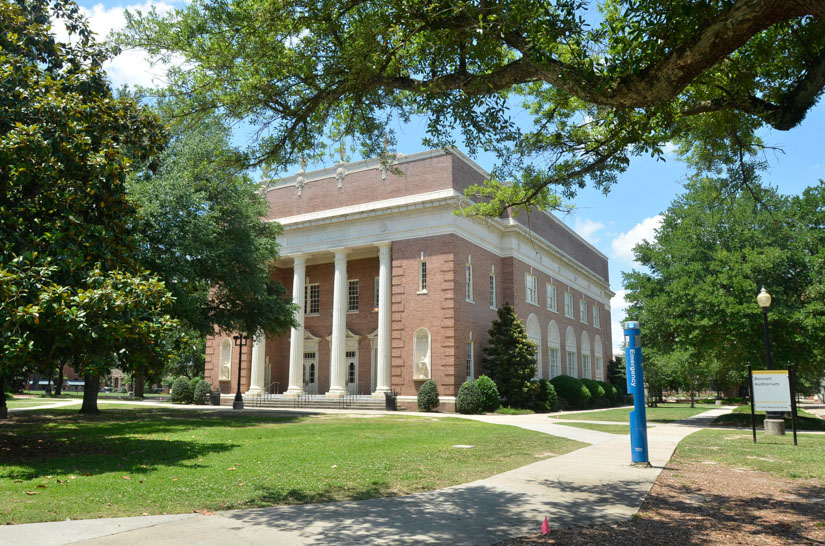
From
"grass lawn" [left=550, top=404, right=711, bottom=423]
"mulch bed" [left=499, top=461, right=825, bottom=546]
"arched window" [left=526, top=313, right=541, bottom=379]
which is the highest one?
"arched window" [left=526, top=313, right=541, bottom=379]

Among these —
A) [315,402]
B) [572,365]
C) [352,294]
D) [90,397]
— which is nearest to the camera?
[90,397]

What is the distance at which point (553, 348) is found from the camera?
Answer: 43.9 m

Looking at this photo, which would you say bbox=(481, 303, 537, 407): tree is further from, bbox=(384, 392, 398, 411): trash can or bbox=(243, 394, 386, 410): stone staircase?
bbox=(243, 394, 386, 410): stone staircase

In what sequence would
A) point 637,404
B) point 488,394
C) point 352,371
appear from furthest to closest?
point 352,371 → point 488,394 → point 637,404

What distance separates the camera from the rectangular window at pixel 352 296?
3804 cm

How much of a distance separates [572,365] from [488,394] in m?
21.8

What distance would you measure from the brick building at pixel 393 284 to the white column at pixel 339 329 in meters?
0.06

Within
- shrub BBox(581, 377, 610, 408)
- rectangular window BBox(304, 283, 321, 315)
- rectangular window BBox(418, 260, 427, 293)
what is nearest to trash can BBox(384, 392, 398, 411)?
rectangular window BBox(418, 260, 427, 293)

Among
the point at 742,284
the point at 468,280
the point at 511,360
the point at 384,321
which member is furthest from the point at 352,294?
the point at 742,284

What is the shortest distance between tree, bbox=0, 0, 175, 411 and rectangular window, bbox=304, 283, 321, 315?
2716 cm

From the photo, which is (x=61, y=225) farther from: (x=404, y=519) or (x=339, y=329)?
(x=339, y=329)

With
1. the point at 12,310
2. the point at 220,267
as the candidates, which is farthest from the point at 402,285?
the point at 12,310

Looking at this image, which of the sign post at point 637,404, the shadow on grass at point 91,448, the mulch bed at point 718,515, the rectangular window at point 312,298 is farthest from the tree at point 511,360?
the mulch bed at point 718,515

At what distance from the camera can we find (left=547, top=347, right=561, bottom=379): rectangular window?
43.9m
